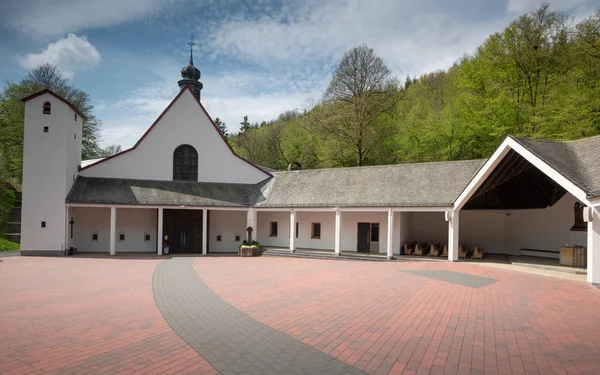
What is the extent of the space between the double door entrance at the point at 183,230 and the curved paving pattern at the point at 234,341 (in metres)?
14.2

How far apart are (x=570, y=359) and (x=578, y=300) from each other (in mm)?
5370

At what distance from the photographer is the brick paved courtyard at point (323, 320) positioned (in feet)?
19.7

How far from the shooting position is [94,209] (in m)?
23.3

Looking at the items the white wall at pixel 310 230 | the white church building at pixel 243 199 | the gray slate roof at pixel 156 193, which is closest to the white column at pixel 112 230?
the white church building at pixel 243 199

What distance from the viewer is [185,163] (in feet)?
83.6

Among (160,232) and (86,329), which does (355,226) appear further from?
(86,329)

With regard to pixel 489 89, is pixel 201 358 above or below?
below

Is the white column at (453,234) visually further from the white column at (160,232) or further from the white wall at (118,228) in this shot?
the white wall at (118,228)

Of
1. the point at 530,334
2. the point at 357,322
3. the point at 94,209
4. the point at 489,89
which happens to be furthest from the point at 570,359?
the point at 94,209

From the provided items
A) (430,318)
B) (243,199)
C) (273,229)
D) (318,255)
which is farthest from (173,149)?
(430,318)

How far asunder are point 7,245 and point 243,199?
640 inches

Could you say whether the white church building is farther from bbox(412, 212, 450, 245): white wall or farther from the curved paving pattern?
the curved paving pattern

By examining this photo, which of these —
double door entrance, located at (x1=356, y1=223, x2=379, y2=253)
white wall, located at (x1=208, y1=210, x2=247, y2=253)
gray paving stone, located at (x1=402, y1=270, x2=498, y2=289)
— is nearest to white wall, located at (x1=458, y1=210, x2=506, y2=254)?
double door entrance, located at (x1=356, y1=223, x2=379, y2=253)

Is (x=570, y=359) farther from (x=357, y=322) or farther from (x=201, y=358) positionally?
(x=201, y=358)
